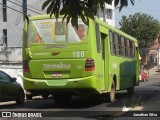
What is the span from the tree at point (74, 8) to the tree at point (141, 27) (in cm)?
7250

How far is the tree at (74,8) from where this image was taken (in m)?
5.06

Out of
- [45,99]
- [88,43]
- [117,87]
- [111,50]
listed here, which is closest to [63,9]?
[88,43]

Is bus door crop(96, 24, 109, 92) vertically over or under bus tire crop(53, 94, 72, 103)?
over

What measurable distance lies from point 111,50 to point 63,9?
42.4ft

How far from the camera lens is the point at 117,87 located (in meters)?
19.2

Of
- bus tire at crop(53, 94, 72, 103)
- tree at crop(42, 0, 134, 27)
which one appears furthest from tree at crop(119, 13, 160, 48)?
tree at crop(42, 0, 134, 27)

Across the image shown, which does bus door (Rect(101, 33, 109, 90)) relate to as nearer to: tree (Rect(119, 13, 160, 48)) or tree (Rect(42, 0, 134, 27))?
tree (Rect(42, 0, 134, 27))

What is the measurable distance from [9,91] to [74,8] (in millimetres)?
13047

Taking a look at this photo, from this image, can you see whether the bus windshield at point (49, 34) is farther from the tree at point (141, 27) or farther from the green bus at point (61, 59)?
the tree at point (141, 27)

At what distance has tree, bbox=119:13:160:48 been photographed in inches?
3039

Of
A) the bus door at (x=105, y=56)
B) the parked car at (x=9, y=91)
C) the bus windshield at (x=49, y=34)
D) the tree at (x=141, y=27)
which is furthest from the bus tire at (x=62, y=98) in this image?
the tree at (x=141, y=27)

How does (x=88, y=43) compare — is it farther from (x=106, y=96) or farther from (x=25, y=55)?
(x=106, y=96)

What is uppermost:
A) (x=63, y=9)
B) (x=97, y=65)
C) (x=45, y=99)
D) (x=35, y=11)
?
(x=35, y=11)

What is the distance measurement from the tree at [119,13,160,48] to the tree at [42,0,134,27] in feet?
238
